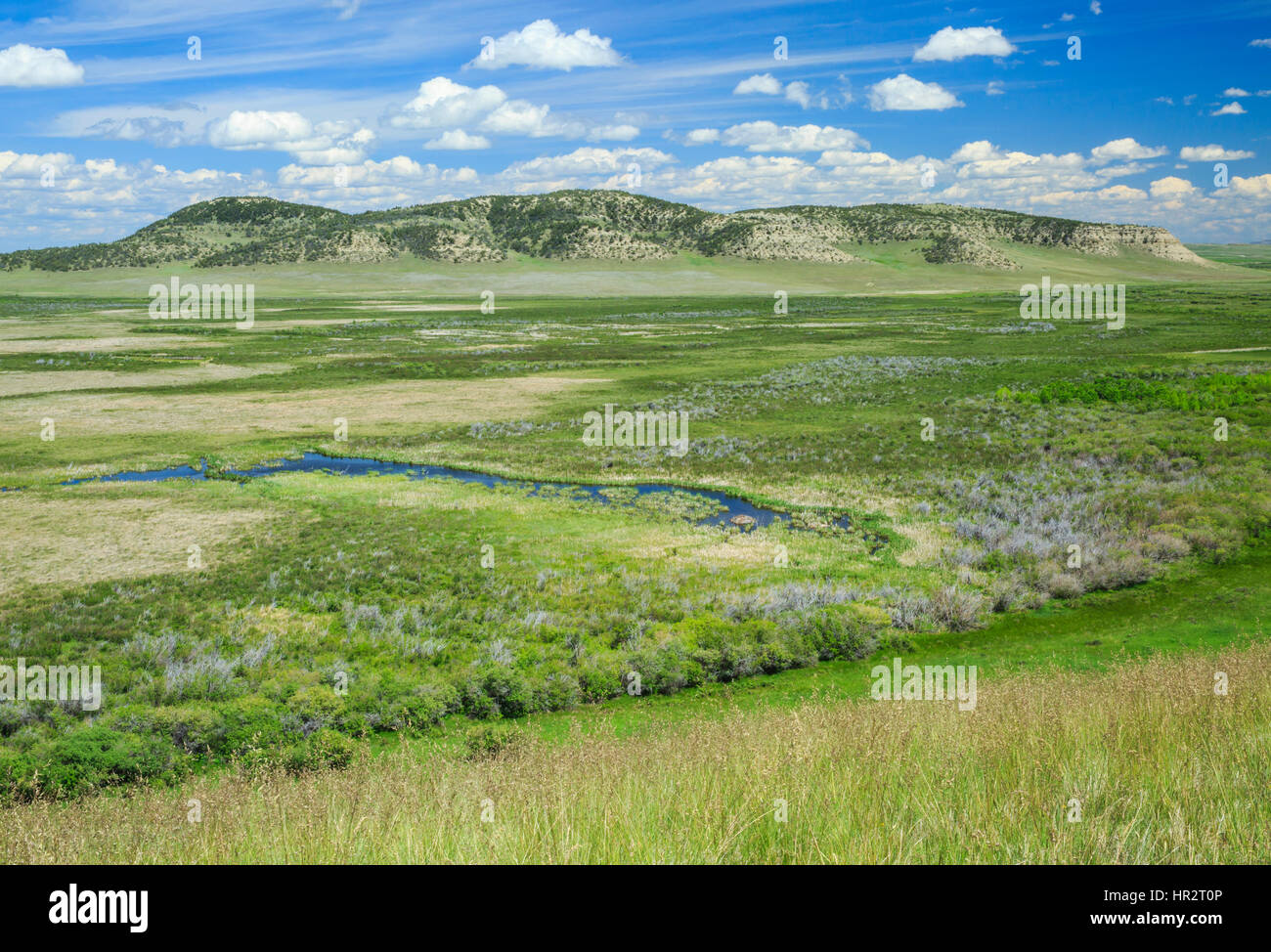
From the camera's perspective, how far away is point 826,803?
543 cm

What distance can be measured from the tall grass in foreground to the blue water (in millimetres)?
19031

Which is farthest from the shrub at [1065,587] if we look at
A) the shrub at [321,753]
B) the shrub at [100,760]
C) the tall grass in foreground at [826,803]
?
the shrub at [100,760]

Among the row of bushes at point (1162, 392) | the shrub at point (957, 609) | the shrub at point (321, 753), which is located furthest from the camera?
the row of bushes at point (1162, 392)

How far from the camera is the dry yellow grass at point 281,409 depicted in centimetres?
4341

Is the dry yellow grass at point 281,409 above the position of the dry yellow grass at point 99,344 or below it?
below

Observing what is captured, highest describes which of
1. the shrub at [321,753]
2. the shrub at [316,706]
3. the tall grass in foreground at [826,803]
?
the tall grass in foreground at [826,803]

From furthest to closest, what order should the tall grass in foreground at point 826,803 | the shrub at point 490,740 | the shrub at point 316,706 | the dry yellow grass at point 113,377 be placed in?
the dry yellow grass at point 113,377 → the shrub at point 316,706 → the shrub at point 490,740 → the tall grass in foreground at point 826,803

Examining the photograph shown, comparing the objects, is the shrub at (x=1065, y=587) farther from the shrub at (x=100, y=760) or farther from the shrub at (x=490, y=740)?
the shrub at (x=100, y=760)

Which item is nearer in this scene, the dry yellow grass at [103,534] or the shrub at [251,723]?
the shrub at [251,723]

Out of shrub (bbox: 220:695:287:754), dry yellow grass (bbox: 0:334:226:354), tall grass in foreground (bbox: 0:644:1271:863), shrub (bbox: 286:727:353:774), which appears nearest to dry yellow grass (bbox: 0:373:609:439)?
shrub (bbox: 220:695:287:754)

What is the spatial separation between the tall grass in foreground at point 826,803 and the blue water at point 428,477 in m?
19.0

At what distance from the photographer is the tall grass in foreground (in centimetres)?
459
